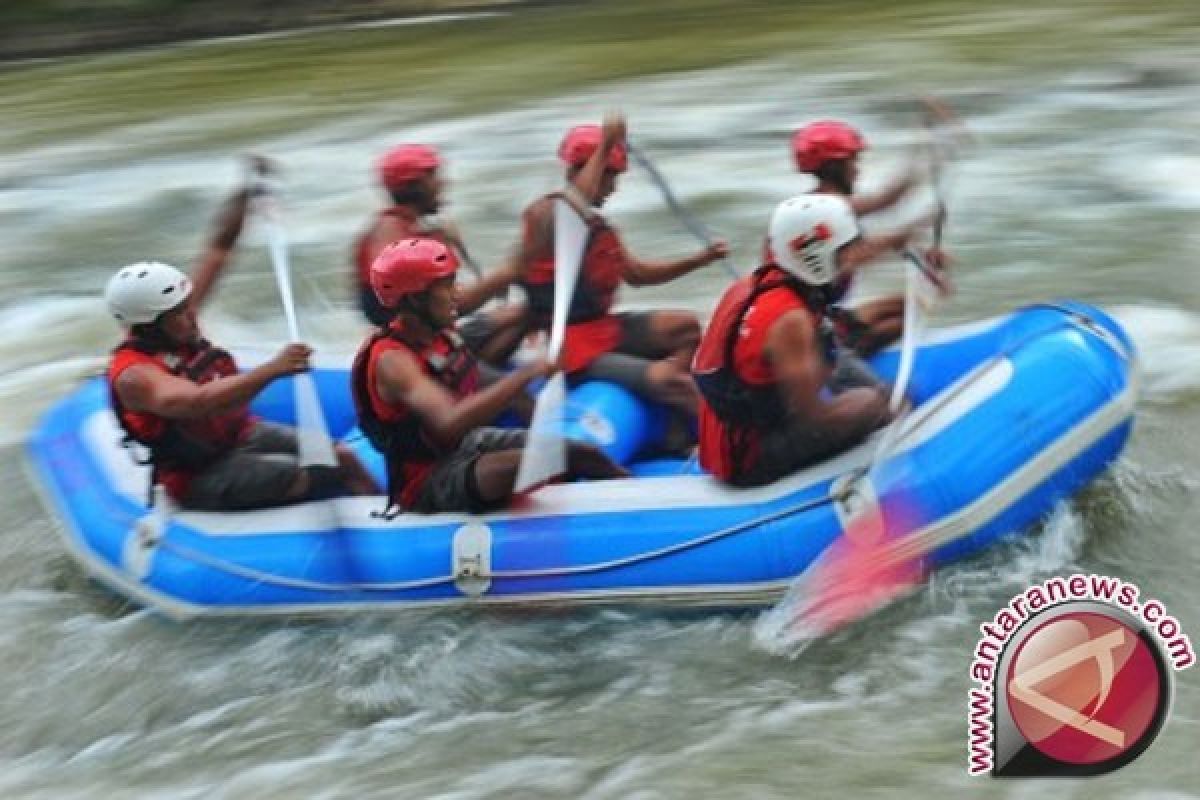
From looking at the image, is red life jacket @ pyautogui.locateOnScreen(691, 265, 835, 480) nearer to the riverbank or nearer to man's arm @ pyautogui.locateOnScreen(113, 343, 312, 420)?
man's arm @ pyautogui.locateOnScreen(113, 343, 312, 420)

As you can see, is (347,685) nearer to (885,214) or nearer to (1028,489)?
(1028,489)

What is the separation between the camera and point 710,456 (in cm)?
516

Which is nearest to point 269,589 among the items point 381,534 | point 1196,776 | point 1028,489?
point 381,534

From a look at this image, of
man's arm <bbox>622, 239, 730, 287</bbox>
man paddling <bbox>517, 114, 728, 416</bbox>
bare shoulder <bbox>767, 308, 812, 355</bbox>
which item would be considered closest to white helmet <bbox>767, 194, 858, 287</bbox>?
bare shoulder <bbox>767, 308, 812, 355</bbox>

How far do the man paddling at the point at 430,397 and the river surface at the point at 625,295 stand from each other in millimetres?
396

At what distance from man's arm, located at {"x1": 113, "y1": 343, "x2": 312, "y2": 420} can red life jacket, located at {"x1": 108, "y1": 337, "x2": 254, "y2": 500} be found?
0.03 metres

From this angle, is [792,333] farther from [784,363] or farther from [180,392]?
[180,392]

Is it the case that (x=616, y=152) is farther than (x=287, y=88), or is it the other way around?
(x=287, y=88)

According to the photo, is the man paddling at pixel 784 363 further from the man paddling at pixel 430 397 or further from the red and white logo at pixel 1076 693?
the red and white logo at pixel 1076 693

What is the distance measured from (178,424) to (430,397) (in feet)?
2.97

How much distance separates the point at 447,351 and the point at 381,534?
1.90ft

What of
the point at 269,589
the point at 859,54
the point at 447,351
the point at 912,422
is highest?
the point at 447,351

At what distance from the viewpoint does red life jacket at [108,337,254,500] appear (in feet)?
17.3

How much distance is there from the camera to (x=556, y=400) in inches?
196
